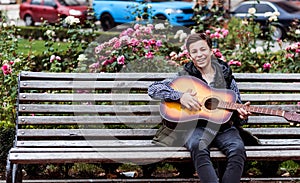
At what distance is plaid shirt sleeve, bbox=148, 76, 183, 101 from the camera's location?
457 centimetres

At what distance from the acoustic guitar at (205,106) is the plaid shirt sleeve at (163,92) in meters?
0.05

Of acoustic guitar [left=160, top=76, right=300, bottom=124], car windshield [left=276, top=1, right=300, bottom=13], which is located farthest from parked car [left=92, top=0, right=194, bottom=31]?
acoustic guitar [left=160, top=76, right=300, bottom=124]

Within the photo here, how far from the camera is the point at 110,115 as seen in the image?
516 centimetres

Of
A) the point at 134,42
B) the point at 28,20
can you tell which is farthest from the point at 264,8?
the point at 134,42

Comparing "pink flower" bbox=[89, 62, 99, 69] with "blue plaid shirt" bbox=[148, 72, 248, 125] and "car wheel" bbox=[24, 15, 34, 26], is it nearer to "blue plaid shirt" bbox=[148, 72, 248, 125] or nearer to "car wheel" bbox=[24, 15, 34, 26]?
"blue plaid shirt" bbox=[148, 72, 248, 125]

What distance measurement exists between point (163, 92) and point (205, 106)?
0.31m

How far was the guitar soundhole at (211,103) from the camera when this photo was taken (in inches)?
179

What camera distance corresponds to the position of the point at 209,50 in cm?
465

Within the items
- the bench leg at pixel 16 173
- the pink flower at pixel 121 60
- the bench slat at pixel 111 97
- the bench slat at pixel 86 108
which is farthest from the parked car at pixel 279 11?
the bench leg at pixel 16 173

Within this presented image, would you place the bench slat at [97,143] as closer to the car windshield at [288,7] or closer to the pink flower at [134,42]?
the pink flower at [134,42]

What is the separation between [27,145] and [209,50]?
4.75 ft

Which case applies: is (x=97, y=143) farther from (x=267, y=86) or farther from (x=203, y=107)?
(x=267, y=86)

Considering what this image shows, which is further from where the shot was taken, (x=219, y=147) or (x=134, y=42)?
(x=134, y=42)

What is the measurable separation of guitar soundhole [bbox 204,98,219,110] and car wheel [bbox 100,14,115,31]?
15370 mm
